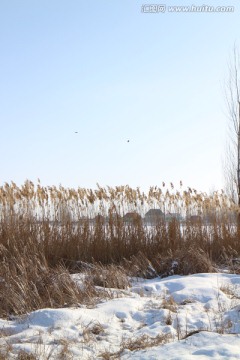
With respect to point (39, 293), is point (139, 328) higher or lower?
lower

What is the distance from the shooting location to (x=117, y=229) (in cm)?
751

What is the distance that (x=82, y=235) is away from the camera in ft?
24.0

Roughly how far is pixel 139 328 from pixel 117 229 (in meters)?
3.69

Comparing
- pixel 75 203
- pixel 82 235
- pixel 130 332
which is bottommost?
pixel 130 332

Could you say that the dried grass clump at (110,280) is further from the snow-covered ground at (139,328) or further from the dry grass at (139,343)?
the dry grass at (139,343)

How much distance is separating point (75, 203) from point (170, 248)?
5.36 feet

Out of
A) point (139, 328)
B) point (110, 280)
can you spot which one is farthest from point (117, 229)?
point (139, 328)

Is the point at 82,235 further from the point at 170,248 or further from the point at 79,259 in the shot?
the point at 170,248

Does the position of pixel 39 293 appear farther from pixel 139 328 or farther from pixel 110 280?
pixel 139 328

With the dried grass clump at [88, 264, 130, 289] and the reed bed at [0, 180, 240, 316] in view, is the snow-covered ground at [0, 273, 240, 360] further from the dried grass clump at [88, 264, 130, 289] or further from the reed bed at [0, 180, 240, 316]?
the reed bed at [0, 180, 240, 316]

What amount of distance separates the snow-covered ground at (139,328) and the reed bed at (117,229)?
1.67 m

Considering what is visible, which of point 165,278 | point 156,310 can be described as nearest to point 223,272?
point 165,278

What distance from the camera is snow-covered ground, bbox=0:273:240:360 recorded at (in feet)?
10.6

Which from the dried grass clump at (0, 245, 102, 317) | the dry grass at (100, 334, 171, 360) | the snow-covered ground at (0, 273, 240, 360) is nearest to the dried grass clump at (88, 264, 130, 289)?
the snow-covered ground at (0, 273, 240, 360)
